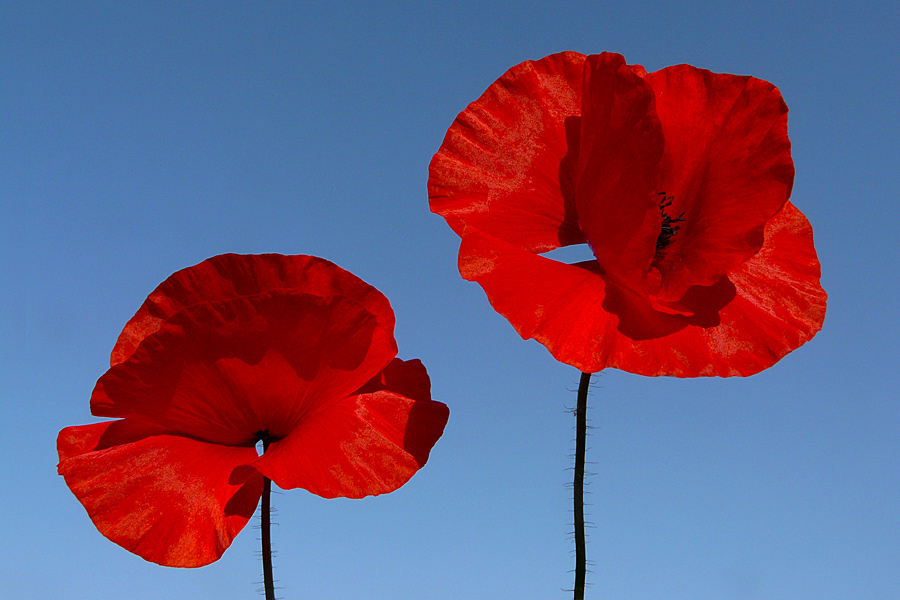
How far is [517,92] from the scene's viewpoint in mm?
1727

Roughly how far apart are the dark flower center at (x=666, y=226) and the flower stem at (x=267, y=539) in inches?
37.1

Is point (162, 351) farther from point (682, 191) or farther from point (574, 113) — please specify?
point (682, 191)

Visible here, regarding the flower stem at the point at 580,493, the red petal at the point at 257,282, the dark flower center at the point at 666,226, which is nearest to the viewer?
the flower stem at the point at 580,493

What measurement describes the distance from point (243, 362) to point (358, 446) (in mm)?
281

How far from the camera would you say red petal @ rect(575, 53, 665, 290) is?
1.50 m

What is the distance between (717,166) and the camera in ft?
5.63

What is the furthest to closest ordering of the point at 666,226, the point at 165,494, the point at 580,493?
the point at 666,226 < the point at 165,494 < the point at 580,493

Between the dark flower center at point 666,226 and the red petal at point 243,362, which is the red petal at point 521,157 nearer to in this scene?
the dark flower center at point 666,226

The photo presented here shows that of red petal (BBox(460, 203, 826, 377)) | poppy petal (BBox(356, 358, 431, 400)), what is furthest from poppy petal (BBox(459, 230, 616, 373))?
poppy petal (BBox(356, 358, 431, 400))

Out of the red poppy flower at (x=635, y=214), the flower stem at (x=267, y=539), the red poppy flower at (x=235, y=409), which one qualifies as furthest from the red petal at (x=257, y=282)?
the flower stem at (x=267, y=539)

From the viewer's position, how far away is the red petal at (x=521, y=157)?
1.67 metres

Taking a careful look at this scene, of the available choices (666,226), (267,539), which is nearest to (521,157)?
(666,226)

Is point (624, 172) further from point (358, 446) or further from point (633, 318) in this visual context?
point (358, 446)

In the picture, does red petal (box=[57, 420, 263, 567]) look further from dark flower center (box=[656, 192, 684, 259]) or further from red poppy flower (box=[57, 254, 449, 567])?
dark flower center (box=[656, 192, 684, 259])
